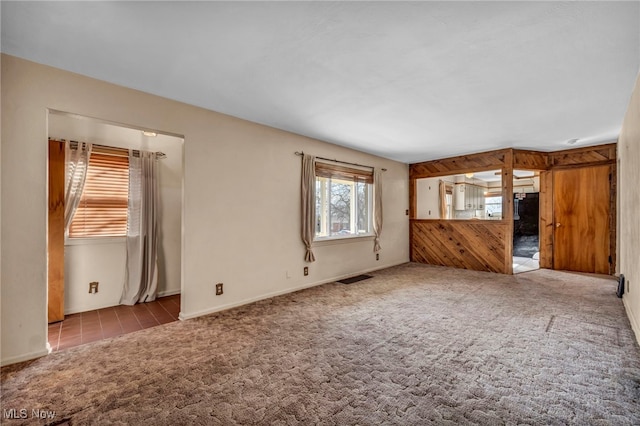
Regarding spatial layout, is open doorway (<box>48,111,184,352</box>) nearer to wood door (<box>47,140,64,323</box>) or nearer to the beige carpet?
wood door (<box>47,140,64,323</box>)

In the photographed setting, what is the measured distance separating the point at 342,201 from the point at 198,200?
2820mm

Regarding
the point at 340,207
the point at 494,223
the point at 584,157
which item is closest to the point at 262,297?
the point at 340,207

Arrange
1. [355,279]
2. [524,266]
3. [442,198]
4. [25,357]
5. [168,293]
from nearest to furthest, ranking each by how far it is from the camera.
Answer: [25,357] → [168,293] → [355,279] → [524,266] → [442,198]

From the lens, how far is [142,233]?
3705 mm

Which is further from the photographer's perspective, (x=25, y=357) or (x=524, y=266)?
(x=524, y=266)

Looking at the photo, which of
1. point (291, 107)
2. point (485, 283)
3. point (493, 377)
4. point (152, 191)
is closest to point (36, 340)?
point (152, 191)

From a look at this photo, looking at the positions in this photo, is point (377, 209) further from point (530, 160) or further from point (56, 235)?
point (56, 235)

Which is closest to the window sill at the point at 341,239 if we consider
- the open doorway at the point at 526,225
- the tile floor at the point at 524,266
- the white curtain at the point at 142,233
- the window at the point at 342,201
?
the window at the point at 342,201

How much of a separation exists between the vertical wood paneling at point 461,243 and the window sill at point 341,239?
65.4 inches

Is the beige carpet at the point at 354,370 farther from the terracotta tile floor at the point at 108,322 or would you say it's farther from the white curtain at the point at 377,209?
the white curtain at the point at 377,209

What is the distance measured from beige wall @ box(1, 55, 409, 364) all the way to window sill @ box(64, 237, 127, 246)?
118cm

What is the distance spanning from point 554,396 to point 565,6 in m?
2.43

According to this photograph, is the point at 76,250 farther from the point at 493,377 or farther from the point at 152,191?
the point at 493,377

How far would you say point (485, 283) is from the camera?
4543 mm
